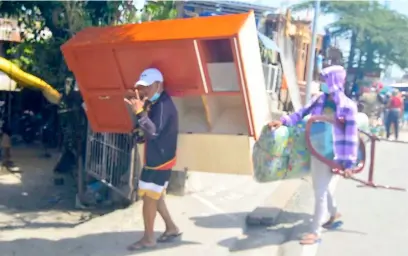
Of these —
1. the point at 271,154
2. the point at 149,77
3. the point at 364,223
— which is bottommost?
the point at 364,223

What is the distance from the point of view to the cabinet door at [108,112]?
5520 millimetres

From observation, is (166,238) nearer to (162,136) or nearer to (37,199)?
(162,136)

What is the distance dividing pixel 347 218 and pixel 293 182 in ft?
6.26

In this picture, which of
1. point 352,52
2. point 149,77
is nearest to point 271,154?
point 149,77

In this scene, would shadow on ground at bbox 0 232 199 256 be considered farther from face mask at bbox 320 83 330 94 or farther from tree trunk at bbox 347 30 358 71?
tree trunk at bbox 347 30 358 71

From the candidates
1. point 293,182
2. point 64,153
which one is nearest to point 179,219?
point 293,182

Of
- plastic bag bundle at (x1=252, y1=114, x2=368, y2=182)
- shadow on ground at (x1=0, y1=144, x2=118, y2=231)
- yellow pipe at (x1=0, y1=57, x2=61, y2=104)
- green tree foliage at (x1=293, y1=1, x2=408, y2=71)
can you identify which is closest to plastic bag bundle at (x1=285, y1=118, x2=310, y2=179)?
plastic bag bundle at (x1=252, y1=114, x2=368, y2=182)

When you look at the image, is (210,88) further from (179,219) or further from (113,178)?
(113,178)

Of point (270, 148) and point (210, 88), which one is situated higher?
point (210, 88)

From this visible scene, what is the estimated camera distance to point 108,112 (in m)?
5.65

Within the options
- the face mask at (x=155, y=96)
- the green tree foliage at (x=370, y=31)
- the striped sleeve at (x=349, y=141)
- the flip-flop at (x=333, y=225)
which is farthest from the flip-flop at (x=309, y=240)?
the green tree foliage at (x=370, y=31)

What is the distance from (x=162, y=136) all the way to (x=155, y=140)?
7cm

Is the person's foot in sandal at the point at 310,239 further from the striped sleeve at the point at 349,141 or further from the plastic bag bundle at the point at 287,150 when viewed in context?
the striped sleeve at the point at 349,141

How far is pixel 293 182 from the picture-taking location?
8.47 meters
